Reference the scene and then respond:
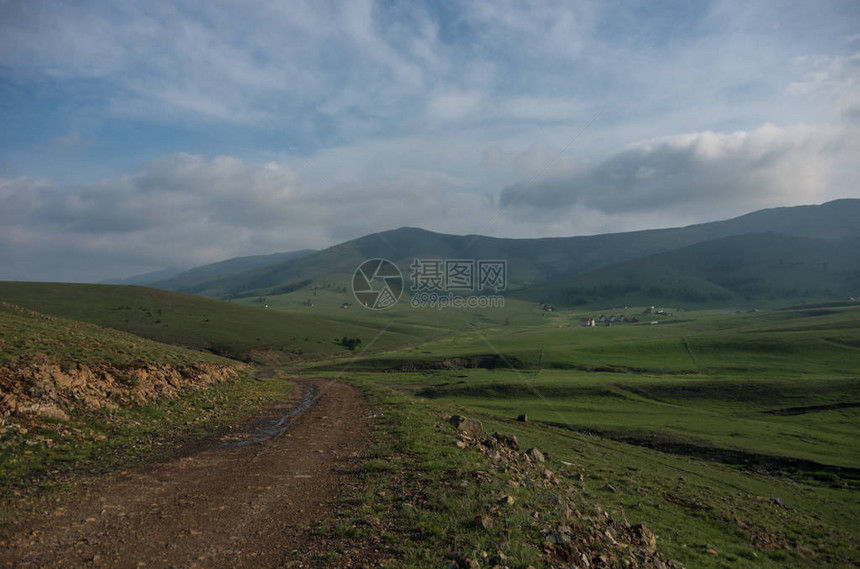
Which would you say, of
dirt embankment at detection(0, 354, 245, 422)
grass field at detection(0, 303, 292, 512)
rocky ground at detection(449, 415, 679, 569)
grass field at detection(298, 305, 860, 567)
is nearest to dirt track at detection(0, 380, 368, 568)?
grass field at detection(0, 303, 292, 512)

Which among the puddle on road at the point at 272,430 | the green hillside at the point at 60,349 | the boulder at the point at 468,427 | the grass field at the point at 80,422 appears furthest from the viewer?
the boulder at the point at 468,427

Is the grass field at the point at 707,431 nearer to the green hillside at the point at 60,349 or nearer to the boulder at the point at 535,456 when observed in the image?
the boulder at the point at 535,456

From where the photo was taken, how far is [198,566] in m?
7.73

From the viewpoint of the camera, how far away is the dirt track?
7.96 meters

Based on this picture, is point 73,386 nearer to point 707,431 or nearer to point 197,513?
point 197,513

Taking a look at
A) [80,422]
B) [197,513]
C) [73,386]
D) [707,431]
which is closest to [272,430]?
[80,422]

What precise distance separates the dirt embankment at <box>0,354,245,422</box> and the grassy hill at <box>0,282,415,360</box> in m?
71.7

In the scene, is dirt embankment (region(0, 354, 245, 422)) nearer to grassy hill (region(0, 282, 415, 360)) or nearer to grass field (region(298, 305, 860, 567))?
grass field (region(298, 305, 860, 567))

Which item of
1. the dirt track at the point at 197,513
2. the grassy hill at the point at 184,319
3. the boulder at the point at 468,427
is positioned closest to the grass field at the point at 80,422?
the dirt track at the point at 197,513

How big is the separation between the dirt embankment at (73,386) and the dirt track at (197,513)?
6.06 meters

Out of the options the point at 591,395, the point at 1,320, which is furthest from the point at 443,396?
the point at 1,320

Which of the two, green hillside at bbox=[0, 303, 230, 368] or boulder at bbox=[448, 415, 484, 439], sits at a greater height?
green hillside at bbox=[0, 303, 230, 368]

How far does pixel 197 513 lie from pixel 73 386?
1304 cm

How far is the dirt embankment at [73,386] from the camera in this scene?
52.7 feet
